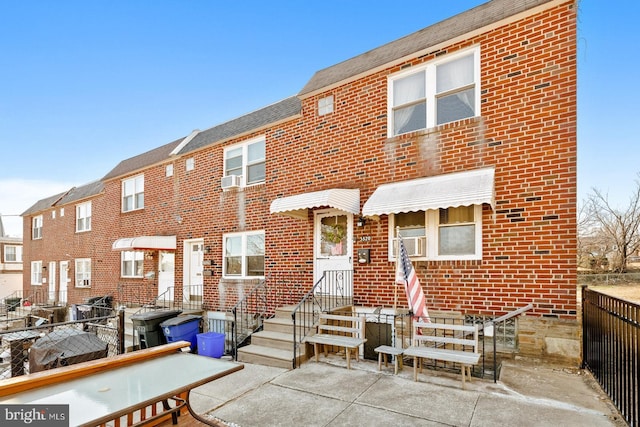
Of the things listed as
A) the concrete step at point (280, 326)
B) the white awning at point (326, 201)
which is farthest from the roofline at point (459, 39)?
the concrete step at point (280, 326)

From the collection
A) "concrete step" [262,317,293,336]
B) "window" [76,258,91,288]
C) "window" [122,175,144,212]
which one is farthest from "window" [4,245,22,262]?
"concrete step" [262,317,293,336]

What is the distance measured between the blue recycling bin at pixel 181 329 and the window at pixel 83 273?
1075 cm

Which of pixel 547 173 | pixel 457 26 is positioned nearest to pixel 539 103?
pixel 547 173

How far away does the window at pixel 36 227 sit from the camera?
22.0 metres

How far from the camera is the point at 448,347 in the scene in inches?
259

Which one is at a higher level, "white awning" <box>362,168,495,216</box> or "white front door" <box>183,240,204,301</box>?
"white awning" <box>362,168,495,216</box>

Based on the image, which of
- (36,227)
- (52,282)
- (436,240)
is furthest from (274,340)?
(36,227)

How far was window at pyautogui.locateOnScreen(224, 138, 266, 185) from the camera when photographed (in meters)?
10.5

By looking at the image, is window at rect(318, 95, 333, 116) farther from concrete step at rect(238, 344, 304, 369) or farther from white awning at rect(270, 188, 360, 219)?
concrete step at rect(238, 344, 304, 369)

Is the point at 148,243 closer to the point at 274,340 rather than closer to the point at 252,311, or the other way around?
the point at 252,311

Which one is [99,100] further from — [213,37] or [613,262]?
[613,262]

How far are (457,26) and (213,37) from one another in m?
10.4

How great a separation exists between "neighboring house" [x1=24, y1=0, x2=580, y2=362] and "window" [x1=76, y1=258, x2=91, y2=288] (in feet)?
24.0

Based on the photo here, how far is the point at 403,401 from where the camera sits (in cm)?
471
